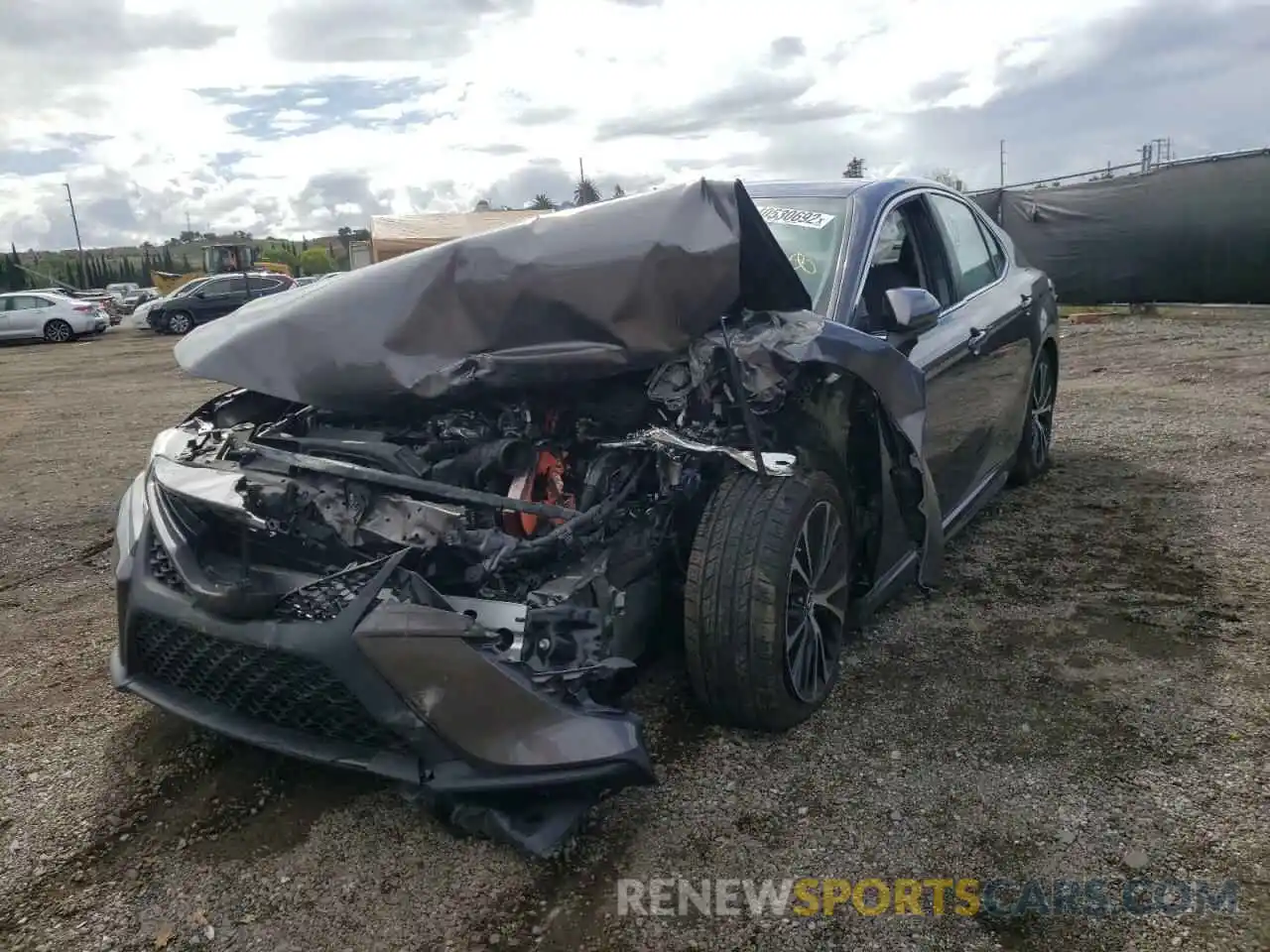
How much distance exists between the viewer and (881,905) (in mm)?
2381

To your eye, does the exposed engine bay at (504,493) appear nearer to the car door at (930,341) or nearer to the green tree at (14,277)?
the car door at (930,341)

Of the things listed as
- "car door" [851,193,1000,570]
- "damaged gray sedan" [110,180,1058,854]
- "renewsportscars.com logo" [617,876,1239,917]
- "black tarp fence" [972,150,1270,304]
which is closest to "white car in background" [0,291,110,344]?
"black tarp fence" [972,150,1270,304]

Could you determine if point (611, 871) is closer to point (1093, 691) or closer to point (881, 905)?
point (881, 905)

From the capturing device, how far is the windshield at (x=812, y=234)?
143 inches

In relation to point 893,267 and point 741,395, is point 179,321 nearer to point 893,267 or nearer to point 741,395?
point 893,267

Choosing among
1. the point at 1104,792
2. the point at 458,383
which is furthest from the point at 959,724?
the point at 458,383

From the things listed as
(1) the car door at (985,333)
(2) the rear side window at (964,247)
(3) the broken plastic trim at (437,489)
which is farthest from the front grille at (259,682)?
(2) the rear side window at (964,247)

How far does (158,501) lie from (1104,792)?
9.52 ft

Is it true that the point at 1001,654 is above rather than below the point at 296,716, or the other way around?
below

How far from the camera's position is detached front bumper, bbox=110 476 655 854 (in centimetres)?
238

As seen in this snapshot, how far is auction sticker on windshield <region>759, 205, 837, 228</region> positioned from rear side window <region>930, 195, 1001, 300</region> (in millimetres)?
Answer: 818

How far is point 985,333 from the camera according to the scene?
444 centimetres

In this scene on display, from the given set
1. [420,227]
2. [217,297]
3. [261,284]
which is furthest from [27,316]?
[420,227]

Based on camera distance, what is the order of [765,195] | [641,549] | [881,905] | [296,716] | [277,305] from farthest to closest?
1. [765,195]
2. [277,305]
3. [641,549]
4. [296,716]
5. [881,905]
